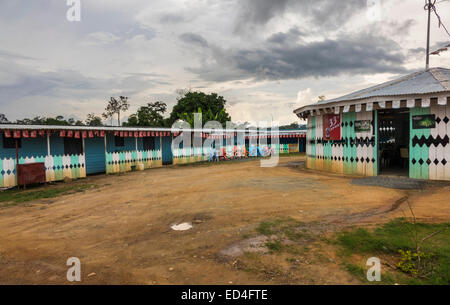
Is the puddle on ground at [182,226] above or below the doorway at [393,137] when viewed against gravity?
below

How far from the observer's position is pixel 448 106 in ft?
33.7

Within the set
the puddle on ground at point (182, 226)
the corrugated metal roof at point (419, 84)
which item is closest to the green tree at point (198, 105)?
the corrugated metal roof at point (419, 84)

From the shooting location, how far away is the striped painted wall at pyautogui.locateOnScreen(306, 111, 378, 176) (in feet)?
40.0

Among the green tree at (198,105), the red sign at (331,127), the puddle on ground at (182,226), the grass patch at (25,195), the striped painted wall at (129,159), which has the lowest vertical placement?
the grass patch at (25,195)

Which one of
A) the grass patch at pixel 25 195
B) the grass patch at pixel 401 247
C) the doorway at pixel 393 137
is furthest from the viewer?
the doorway at pixel 393 137

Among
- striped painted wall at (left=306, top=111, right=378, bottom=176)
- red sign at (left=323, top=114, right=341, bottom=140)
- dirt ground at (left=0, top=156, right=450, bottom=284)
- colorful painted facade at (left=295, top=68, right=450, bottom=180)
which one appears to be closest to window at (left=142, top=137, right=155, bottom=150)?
dirt ground at (left=0, top=156, right=450, bottom=284)

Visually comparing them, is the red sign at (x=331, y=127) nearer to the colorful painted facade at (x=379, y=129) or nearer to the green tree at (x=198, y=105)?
the colorful painted facade at (x=379, y=129)

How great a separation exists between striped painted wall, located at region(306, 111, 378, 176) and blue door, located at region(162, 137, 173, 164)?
11880mm

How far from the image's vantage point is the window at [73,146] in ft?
49.2

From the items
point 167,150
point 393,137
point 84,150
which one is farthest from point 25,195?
point 393,137

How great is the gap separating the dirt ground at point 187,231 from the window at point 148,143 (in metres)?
9.75

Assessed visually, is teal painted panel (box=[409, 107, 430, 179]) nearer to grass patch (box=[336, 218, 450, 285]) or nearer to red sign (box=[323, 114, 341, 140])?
red sign (box=[323, 114, 341, 140])

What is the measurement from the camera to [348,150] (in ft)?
42.7
